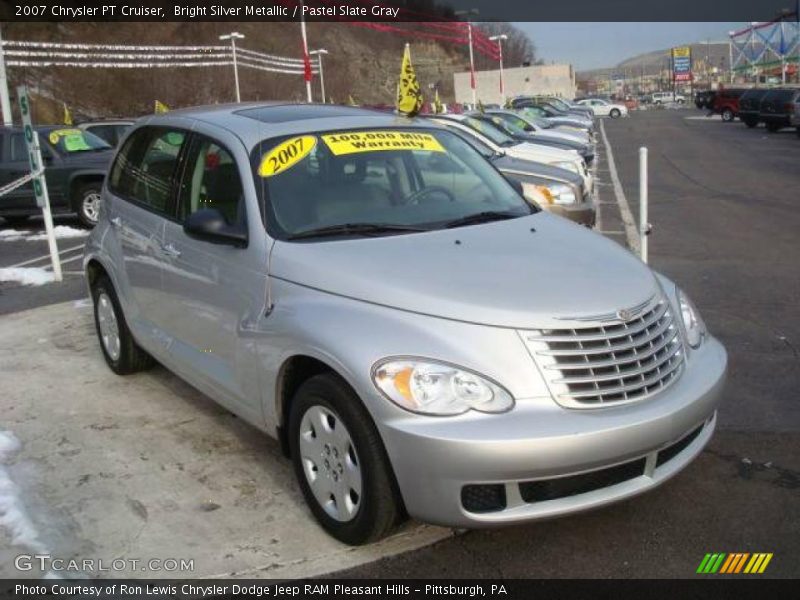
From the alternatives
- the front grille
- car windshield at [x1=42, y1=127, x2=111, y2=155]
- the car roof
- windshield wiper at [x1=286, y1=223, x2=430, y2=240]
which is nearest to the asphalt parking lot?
the front grille

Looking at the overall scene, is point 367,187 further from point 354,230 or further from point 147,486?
point 147,486

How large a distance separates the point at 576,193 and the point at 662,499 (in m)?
6.30

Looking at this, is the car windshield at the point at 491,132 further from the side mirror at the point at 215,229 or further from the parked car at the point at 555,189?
the side mirror at the point at 215,229

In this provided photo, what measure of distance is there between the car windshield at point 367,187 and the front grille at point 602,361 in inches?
41.5

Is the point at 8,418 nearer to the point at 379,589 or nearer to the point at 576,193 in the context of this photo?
the point at 379,589

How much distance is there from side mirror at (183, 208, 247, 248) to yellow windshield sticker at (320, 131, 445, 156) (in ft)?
2.25

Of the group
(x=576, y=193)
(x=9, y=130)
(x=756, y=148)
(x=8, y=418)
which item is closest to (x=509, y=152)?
(x=576, y=193)

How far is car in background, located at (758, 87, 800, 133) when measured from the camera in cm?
3328

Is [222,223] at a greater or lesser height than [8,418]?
A: greater

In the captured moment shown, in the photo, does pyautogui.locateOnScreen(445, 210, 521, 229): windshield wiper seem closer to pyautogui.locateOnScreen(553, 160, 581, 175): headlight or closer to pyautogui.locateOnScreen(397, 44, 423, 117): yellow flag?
pyautogui.locateOnScreen(397, 44, 423, 117): yellow flag

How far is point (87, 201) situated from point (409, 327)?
37.1 feet

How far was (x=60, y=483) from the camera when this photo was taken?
414 cm

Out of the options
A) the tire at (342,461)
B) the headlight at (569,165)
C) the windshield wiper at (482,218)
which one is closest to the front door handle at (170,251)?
the tire at (342,461)

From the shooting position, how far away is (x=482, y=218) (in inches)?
164
